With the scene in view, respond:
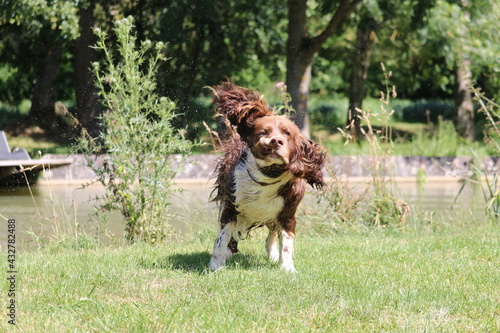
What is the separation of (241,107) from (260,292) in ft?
5.10

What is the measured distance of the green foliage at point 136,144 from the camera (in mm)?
7309

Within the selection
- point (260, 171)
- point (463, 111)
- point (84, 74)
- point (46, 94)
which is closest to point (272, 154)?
point (260, 171)

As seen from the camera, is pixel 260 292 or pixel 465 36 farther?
pixel 465 36

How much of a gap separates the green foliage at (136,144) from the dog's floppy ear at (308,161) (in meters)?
1.98

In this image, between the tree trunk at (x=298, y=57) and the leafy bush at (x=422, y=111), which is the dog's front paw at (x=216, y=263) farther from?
the leafy bush at (x=422, y=111)

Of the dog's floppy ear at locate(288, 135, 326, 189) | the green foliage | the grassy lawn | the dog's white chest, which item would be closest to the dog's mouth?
the dog's floppy ear at locate(288, 135, 326, 189)

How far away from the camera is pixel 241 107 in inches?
219

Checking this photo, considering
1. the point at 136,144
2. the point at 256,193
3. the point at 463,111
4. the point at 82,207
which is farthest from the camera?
the point at 463,111

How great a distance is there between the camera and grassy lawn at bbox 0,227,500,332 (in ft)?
13.6

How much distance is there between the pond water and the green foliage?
14.2 inches

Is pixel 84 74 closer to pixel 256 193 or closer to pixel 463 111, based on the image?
pixel 463 111

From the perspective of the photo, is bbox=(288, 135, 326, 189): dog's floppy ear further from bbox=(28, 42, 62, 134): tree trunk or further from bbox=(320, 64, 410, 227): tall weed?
bbox=(28, 42, 62, 134): tree trunk

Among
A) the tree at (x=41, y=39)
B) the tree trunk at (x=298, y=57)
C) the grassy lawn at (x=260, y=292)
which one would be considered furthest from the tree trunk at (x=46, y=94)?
the grassy lawn at (x=260, y=292)

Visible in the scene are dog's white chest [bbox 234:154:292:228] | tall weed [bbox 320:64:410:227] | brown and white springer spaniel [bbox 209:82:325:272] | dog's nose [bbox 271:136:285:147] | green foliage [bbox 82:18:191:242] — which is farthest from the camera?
tall weed [bbox 320:64:410:227]
